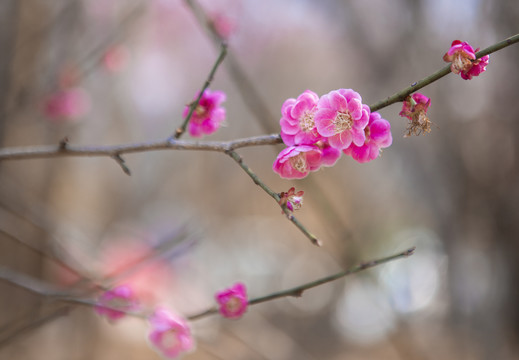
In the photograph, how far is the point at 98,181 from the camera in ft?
14.1

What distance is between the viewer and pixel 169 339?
971mm

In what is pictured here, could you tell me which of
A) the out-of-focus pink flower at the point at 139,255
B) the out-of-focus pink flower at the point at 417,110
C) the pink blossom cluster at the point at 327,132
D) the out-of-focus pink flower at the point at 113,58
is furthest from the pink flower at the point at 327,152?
the out-of-focus pink flower at the point at 139,255

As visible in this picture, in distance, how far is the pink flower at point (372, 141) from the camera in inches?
23.8

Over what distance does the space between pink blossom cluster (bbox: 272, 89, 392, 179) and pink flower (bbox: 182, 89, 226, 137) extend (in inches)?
7.9

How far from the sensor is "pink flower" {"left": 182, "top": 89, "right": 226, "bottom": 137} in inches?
31.5

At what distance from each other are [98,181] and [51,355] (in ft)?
8.12

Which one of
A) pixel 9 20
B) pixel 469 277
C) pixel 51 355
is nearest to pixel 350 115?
pixel 469 277

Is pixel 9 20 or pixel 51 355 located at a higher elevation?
pixel 9 20

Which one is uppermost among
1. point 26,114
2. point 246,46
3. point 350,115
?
point 246,46

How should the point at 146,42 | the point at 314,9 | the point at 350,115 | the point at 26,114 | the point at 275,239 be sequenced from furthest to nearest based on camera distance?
1. the point at 275,239
2. the point at 146,42
3. the point at 314,9
4. the point at 26,114
5. the point at 350,115

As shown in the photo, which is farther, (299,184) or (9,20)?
(9,20)

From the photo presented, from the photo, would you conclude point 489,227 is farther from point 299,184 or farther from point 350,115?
point 350,115

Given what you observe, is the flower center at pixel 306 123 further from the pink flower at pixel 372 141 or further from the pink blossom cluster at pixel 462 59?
the pink blossom cluster at pixel 462 59

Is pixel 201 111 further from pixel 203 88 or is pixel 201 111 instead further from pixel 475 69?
pixel 475 69
